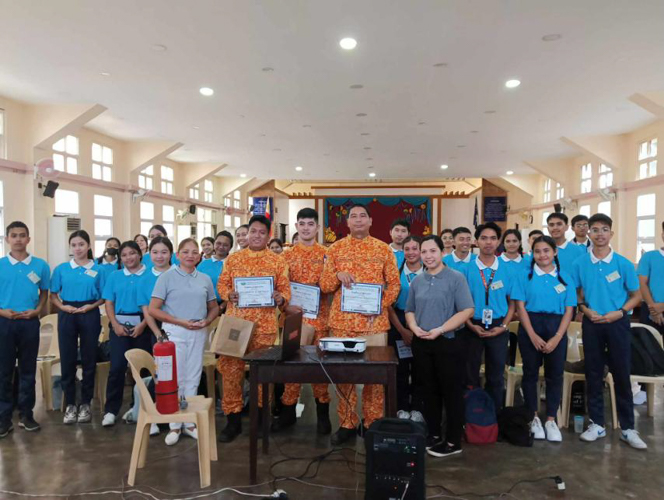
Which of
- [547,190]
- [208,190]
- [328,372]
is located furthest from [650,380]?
[208,190]

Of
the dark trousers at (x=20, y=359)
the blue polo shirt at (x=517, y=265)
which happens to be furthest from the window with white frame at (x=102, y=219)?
the blue polo shirt at (x=517, y=265)

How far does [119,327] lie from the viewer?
11.6 ft

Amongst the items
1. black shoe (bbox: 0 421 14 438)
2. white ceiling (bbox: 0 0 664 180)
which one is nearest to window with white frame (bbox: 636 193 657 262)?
white ceiling (bbox: 0 0 664 180)

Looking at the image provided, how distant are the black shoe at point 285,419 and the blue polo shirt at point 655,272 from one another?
11.3ft

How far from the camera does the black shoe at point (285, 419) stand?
11.7 ft

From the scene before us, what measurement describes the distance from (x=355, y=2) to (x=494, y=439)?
383cm

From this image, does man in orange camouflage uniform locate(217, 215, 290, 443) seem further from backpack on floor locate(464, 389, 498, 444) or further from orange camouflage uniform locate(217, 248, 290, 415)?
backpack on floor locate(464, 389, 498, 444)

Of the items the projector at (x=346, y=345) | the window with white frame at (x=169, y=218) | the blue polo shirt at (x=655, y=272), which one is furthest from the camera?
the window with white frame at (x=169, y=218)

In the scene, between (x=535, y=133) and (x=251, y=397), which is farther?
(x=535, y=133)

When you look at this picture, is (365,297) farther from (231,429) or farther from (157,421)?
(157,421)

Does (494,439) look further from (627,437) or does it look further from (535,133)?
(535,133)

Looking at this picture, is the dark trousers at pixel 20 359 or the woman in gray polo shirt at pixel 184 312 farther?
the dark trousers at pixel 20 359

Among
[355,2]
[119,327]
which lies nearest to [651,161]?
[355,2]

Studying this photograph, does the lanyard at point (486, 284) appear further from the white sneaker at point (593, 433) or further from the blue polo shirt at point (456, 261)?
the white sneaker at point (593, 433)
